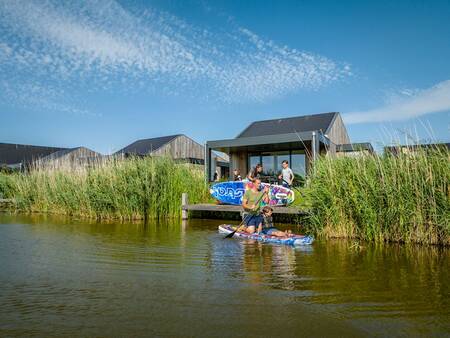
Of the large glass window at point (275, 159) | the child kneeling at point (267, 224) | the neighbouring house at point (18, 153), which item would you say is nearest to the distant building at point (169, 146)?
the neighbouring house at point (18, 153)

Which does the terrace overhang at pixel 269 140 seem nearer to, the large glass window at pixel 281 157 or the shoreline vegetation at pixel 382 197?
the large glass window at pixel 281 157

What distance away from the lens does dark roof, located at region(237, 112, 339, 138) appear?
2486 centimetres

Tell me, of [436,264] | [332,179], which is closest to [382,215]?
[332,179]

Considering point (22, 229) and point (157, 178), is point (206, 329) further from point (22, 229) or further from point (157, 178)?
point (157, 178)

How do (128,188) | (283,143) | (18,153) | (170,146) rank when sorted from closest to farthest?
(128,188)
(283,143)
(170,146)
(18,153)

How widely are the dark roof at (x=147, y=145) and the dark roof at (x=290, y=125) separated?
12807 mm

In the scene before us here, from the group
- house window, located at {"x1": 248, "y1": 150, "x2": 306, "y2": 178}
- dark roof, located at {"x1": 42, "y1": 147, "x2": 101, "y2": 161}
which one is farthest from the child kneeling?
dark roof, located at {"x1": 42, "y1": 147, "x2": 101, "y2": 161}

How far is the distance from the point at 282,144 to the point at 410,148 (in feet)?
32.4

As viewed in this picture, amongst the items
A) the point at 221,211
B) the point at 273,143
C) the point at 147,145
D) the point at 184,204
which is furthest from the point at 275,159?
the point at 147,145

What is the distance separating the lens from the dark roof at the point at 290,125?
24859 mm

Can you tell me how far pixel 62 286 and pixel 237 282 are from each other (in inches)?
85.3

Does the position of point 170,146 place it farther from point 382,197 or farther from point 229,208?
point 382,197

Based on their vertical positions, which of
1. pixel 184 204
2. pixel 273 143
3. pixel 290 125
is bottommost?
pixel 184 204

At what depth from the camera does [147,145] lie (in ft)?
129
